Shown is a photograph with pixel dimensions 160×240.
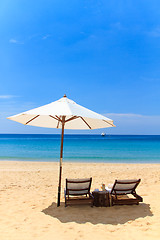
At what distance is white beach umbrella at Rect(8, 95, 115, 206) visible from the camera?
452 centimetres

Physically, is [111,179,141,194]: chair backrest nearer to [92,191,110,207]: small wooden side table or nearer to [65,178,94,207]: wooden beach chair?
[92,191,110,207]: small wooden side table

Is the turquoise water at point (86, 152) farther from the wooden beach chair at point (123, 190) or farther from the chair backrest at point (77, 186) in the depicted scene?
the chair backrest at point (77, 186)

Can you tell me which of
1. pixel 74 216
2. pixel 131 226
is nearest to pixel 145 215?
pixel 131 226

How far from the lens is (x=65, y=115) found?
4609mm

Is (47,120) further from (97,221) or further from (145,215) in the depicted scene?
(145,215)

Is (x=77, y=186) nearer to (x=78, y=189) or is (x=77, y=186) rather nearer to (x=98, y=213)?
(x=78, y=189)

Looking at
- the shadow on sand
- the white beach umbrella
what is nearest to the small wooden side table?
the shadow on sand

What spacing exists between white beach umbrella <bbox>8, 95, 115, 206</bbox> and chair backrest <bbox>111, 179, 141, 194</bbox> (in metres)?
1.50

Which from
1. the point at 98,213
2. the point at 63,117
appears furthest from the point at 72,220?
the point at 63,117

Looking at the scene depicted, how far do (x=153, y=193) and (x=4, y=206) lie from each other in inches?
190

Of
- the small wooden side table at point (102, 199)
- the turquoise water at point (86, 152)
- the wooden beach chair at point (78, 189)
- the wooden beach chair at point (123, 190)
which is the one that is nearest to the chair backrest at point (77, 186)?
the wooden beach chair at point (78, 189)

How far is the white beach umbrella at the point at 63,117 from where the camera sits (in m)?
4.52

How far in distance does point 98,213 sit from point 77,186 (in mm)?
831

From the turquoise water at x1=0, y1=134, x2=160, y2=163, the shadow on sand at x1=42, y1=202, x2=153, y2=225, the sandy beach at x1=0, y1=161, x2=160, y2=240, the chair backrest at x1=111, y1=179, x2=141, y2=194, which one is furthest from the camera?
the turquoise water at x1=0, y1=134, x2=160, y2=163
